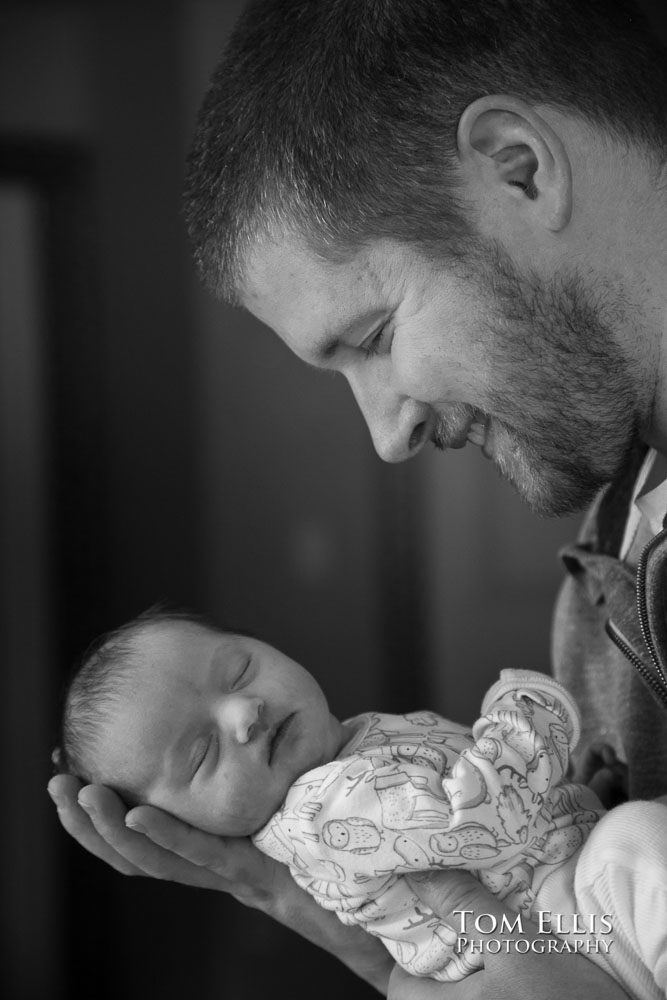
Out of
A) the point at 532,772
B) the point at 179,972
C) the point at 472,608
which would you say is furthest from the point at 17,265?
the point at 532,772

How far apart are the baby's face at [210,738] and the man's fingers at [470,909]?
0.21 metres

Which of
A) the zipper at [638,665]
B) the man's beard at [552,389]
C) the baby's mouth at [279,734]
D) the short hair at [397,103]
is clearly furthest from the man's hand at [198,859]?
the short hair at [397,103]

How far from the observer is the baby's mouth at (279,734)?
1.29m

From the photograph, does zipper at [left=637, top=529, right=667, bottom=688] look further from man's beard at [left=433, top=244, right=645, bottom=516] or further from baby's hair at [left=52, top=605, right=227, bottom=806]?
baby's hair at [left=52, top=605, right=227, bottom=806]

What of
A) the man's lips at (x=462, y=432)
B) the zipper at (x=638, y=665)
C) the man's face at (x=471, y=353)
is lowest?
the zipper at (x=638, y=665)

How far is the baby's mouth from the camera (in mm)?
1286

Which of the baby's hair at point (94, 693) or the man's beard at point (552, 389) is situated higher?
the man's beard at point (552, 389)

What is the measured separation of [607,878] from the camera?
1.10 metres

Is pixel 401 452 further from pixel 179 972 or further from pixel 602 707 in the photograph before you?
pixel 179 972

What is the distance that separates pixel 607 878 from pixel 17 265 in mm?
2822

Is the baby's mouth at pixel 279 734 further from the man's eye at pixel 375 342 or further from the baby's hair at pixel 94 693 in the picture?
the man's eye at pixel 375 342

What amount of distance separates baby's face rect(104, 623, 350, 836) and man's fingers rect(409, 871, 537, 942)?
8.2 inches

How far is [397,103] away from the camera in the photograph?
1.29 meters

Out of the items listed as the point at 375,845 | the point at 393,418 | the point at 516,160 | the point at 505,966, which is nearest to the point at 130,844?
the point at 375,845
